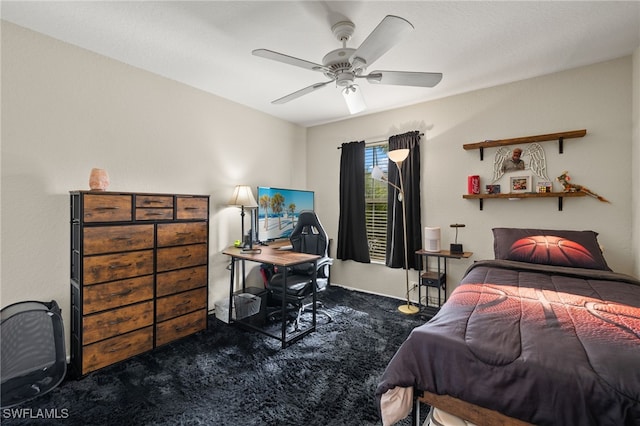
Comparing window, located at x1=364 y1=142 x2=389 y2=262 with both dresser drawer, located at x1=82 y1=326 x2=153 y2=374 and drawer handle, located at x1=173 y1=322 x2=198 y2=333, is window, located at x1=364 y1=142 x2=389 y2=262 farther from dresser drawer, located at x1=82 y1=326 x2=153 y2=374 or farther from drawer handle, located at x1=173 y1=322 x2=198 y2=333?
dresser drawer, located at x1=82 y1=326 x2=153 y2=374

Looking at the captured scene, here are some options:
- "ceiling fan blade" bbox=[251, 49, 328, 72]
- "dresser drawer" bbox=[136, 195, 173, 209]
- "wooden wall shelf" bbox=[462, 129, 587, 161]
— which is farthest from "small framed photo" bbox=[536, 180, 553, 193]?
"dresser drawer" bbox=[136, 195, 173, 209]

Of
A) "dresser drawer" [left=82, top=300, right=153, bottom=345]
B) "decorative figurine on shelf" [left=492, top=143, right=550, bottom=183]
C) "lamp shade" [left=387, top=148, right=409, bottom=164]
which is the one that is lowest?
"dresser drawer" [left=82, top=300, right=153, bottom=345]

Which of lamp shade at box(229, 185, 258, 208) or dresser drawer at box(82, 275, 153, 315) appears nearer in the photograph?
dresser drawer at box(82, 275, 153, 315)

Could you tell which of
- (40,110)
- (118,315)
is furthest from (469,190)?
(40,110)

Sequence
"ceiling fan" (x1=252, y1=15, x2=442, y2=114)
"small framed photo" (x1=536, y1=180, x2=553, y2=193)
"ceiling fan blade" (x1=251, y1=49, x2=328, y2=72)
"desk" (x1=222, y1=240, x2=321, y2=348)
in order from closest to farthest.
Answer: "ceiling fan" (x1=252, y1=15, x2=442, y2=114), "ceiling fan blade" (x1=251, y1=49, x2=328, y2=72), "desk" (x1=222, y1=240, x2=321, y2=348), "small framed photo" (x1=536, y1=180, x2=553, y2=193)

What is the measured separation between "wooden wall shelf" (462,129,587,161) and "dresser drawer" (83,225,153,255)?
3536mm

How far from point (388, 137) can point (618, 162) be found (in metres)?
2.35

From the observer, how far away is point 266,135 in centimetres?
414

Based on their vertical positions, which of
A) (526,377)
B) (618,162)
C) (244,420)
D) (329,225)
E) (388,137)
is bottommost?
(244,420)

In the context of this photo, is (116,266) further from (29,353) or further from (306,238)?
(306,238)

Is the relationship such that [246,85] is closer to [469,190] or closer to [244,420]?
[469,190]

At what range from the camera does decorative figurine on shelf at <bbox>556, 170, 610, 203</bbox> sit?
104 inches

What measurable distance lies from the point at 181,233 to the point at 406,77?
8.02 feet

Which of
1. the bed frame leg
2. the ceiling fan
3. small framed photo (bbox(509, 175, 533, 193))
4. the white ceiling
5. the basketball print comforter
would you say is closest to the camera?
the basketball print comforter
